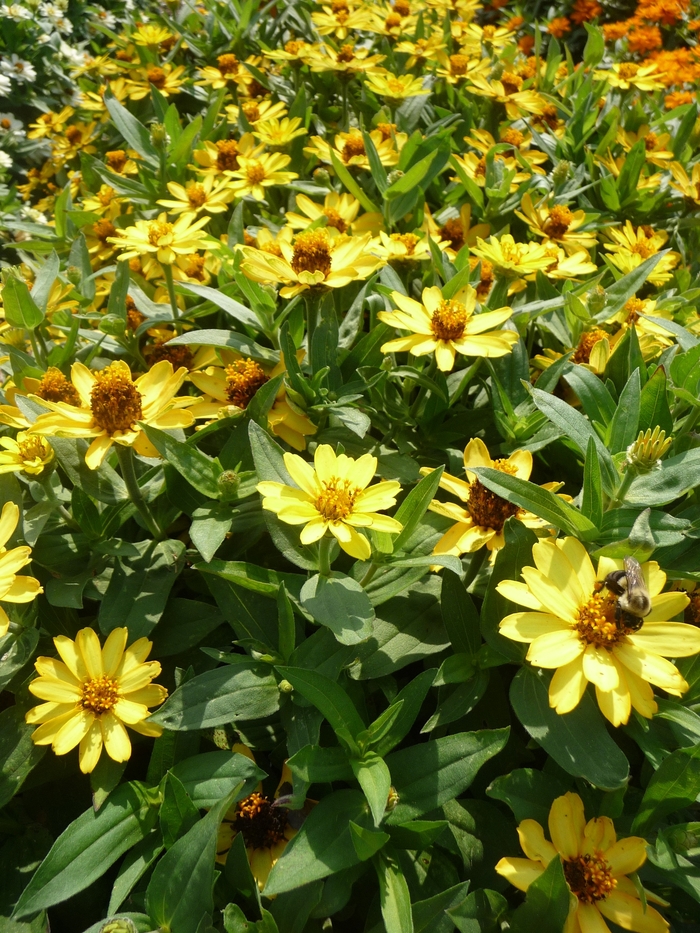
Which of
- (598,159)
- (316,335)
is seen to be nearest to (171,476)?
(316,335)

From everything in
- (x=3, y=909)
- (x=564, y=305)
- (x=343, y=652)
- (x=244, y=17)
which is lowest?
(x=3, y=909)

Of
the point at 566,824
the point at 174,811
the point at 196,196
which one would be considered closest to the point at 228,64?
the point at 196,196

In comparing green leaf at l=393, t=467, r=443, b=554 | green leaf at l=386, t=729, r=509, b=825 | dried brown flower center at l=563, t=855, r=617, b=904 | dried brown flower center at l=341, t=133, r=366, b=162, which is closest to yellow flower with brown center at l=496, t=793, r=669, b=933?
dried brown flower center at l=563, t=855, r=617, b=904

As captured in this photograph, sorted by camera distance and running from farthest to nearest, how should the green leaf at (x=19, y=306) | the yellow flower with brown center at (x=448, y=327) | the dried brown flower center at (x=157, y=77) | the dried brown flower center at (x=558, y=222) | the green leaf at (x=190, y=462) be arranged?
1. the dried brown flower center at (x=157, y=77)
2. the dried brown flower center at (x=558, y=222)
3. the green leaf at (x=19, y=306)
4. the yellow flower with brown center at (x=448, y=327)
5. the green leaf at (x=190, y=462)

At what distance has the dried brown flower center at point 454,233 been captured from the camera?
1961 millimetres

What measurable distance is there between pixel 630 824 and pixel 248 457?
937 millimetres

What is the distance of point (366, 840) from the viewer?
3.23ft

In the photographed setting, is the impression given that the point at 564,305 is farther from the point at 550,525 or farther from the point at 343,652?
the point at 343,652

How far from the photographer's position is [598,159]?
88.6 inches

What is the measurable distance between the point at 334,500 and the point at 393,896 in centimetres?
59

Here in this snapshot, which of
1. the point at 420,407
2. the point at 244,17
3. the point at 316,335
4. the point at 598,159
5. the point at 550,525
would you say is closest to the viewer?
the point at 550,525

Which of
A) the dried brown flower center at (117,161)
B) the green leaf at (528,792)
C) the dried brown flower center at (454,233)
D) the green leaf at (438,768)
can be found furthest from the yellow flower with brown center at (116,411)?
the dried brown flower center at (117,161)

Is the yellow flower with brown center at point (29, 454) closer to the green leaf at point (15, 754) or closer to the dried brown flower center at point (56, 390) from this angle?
the dried brown flower center at point (56, 390)

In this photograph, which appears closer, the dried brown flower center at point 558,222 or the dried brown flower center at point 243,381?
the dried brown flower center at point 243,381
